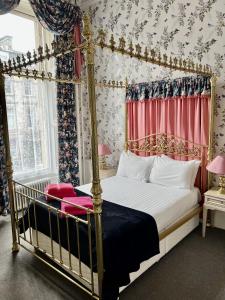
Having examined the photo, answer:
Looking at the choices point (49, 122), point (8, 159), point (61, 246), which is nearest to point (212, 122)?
point (61, 246)

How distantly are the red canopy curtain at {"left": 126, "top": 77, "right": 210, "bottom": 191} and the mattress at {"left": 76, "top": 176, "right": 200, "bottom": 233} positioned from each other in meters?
0.53

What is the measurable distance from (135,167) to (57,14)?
261 centimetres

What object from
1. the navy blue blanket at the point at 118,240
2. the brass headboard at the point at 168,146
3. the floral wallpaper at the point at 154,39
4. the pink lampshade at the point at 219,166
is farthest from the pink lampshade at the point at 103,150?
the pink lampshade at the point at 219,166

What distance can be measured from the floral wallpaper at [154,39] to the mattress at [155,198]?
2.75ft

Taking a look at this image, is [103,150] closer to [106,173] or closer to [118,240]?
[106,173]

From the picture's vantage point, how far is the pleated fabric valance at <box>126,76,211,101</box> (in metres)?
3.23

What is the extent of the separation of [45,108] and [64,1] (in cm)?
172

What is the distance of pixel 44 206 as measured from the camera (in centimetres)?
261

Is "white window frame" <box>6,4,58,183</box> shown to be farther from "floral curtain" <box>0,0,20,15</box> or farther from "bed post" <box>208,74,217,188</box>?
"bed post" <box>208,74,217,188</box>

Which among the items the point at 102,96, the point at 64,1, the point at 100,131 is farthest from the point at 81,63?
the point at 100,131

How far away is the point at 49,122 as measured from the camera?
4.39 metres

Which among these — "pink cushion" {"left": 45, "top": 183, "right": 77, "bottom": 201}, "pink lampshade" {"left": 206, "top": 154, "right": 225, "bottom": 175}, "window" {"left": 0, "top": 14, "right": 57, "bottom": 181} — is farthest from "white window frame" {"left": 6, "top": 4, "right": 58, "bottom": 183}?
"pink lampshade" {"left": 206, "top": 154, "right": 225, "bottom": 175}

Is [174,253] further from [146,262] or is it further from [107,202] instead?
[107,202]

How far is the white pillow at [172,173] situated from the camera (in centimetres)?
319
